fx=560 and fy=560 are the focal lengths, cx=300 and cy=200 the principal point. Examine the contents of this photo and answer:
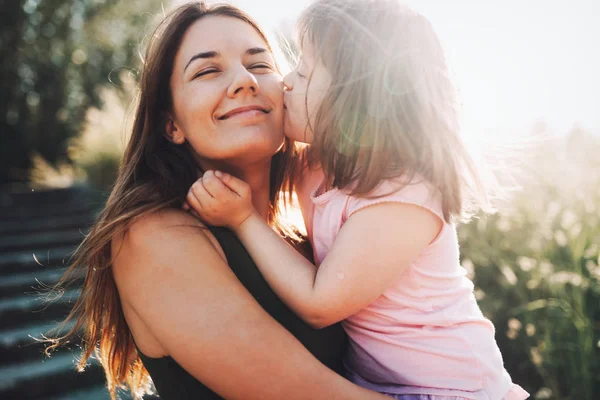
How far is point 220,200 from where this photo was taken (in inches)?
74.0

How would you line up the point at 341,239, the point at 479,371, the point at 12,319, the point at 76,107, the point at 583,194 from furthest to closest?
the point at 76,107
the point at 12,319
the point at 583,194
the point at 479,371
the point at 341,239

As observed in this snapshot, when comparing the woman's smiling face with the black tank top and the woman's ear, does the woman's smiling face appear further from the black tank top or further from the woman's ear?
the black tank top

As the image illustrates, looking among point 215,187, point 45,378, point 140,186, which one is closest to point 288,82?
point 215,187

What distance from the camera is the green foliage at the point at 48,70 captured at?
19094 mm

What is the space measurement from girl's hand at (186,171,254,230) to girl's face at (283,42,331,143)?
1.25 ft

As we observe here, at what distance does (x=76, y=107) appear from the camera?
2198 cm

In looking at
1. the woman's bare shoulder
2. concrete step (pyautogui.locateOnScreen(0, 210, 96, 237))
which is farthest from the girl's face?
concrete step (pyautogui.locateOnScreen(0, 210, 96, 237))

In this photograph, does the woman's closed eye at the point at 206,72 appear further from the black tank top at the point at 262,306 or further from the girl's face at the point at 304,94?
the black tank top at the point at 262,306

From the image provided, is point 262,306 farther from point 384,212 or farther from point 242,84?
point 242,84

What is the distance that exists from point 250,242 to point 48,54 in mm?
21366

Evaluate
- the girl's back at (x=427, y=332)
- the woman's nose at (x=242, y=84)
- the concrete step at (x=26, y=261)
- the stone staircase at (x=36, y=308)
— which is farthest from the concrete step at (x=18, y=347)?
the girl's back at (x=427, y=332)

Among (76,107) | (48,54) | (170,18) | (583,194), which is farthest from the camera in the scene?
(76,107)

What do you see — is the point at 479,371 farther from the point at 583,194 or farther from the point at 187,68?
the point at 583,194

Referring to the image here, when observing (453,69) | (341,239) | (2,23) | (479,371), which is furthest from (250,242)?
(2,23)
